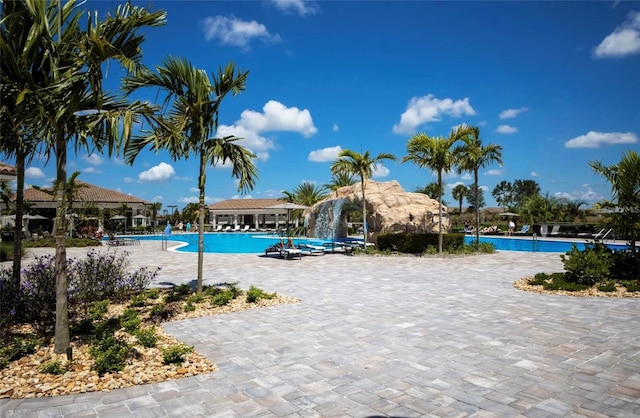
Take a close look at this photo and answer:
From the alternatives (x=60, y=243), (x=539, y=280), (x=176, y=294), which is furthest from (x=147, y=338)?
(x=539, y=280)

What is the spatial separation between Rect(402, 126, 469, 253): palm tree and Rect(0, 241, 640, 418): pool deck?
8.52 m

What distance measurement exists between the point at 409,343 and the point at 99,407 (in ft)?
12.1

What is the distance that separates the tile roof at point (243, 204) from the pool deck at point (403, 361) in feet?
161

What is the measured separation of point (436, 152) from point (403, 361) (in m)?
13.1

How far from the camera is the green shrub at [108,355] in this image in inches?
169

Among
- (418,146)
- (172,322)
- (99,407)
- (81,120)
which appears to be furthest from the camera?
(418,146)

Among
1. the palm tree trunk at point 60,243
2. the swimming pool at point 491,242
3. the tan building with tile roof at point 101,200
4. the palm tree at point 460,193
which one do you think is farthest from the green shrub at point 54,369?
the palm tree at point 460,193

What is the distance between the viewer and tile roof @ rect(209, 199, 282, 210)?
57.5 m

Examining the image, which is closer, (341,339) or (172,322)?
(341,339)

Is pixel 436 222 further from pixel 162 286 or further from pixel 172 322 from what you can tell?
pixel 172 322

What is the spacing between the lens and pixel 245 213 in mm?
57094

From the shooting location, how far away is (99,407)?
3.60 m

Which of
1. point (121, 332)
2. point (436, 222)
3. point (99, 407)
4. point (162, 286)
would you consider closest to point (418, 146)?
point (436, 222)

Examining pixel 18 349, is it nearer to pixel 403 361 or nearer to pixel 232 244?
pixel 403 361
